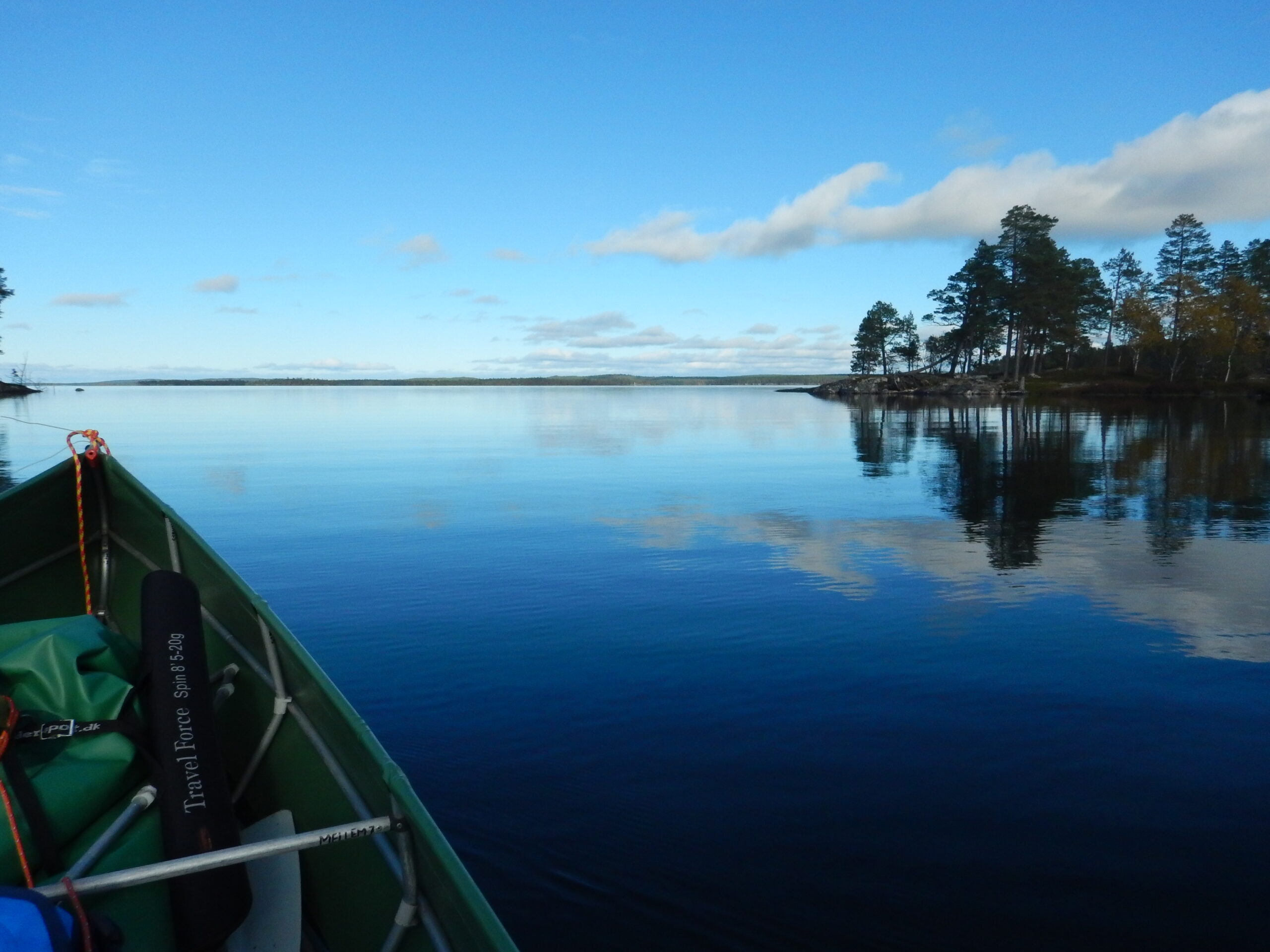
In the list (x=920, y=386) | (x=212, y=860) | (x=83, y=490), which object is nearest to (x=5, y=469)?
(x=83, y=490)

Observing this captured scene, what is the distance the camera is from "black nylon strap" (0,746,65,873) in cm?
330

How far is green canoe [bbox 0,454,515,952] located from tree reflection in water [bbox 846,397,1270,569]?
420 inches

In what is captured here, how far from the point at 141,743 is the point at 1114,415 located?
2235 inches

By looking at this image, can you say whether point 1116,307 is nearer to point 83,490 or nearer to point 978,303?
point 978,303

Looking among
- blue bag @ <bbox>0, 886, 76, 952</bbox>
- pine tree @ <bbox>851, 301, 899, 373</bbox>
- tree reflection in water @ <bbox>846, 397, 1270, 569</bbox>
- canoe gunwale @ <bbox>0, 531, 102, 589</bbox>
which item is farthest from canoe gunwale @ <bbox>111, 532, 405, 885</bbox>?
pine tree @ <bbox>851, 301, 899, 373</bbox>

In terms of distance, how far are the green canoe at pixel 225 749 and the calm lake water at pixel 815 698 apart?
1.24m

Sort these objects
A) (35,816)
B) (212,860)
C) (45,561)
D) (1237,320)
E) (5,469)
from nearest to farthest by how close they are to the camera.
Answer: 1. (212,860)
2. (35,816)
3. (45,561)
4. (5,469)
5. (1237,320)

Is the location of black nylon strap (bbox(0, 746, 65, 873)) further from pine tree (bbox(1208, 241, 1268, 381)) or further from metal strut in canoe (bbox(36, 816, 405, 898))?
pine tree (bbox(1208, 241, 1268, 381))

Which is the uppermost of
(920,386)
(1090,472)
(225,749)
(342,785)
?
(920,386)

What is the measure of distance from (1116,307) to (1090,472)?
90.6 m

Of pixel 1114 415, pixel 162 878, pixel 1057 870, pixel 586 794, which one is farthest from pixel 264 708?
pixel 1114 415

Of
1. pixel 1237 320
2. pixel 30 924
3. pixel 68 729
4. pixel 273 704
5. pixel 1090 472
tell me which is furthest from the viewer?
pixel 1237 320

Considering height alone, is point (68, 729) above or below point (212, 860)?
above

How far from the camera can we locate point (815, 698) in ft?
23.7
